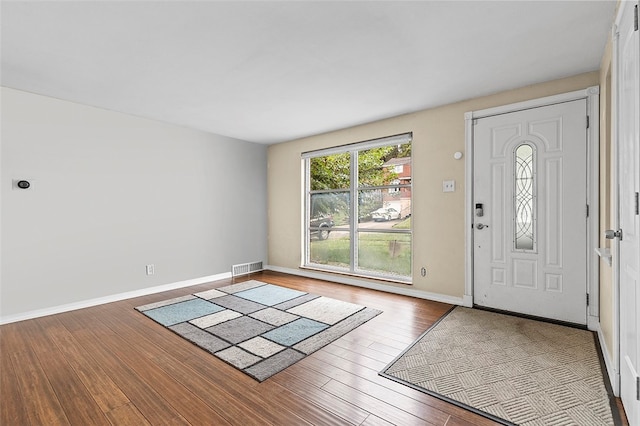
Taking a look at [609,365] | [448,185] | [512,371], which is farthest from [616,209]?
[448,185]

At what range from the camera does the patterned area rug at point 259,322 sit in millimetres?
2479

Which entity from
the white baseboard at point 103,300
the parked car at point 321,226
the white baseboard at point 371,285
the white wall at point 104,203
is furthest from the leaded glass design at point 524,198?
the white baseboard at point 103,300

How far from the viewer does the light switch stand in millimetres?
3757

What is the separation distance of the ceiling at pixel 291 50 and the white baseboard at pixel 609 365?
2.34 m

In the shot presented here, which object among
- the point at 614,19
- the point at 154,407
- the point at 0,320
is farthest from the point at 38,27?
the point at 614,19

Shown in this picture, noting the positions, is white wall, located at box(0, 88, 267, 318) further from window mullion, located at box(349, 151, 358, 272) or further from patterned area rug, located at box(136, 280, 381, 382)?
window mullion, located at box(349, 151, 358, 272)

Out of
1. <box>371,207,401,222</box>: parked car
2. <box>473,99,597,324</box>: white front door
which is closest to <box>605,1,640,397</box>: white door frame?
<box>473,99,597,324</box>: white front door

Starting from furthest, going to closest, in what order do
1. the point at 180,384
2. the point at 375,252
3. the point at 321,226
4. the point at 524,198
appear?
1. the point at 321,226
2. the point at 375,252
3. the point at 524,198
4. the point at 180,384

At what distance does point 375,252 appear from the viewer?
4.73 m

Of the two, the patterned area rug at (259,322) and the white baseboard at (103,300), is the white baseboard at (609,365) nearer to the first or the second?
the patterned area rug at (259,322)

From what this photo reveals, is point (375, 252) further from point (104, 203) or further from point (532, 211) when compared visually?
point (104, 203)

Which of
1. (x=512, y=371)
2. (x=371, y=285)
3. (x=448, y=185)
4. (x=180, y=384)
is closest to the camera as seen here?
(x=180, y=384)

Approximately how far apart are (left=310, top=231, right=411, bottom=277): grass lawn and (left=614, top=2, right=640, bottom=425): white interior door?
2609 mm

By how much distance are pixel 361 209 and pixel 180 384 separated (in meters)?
3.45
